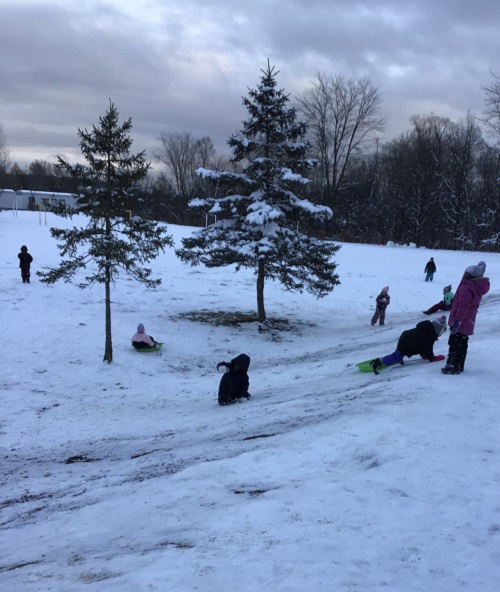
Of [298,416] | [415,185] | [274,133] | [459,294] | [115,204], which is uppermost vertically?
[415,185]

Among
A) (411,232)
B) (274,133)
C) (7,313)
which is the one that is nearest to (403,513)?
(274,133)

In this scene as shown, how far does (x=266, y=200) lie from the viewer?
16.1 meters

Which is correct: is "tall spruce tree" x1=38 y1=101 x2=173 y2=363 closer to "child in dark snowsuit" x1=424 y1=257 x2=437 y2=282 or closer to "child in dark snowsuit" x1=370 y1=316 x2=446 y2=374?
"child in dark snowsuit" x1=370 y1=316 x2=446 y2=374

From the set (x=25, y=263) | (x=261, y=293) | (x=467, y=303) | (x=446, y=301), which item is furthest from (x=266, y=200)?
(x=25, y=263)

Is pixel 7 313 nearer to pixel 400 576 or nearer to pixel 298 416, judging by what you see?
pixel 298 416

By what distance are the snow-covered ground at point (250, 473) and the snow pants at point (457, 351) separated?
0.30 m

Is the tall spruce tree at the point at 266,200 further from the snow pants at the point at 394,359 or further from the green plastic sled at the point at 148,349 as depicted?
the snow pants at the point at 394,359

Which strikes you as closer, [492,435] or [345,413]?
[492,435]

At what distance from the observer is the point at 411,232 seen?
58.1 m

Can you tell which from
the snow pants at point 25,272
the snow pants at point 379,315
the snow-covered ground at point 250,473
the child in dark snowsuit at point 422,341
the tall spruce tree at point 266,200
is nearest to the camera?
the snow-covered ground at point 250,473

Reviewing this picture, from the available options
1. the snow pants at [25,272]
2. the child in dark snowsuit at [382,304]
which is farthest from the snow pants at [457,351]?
the snow pants at [25,272]

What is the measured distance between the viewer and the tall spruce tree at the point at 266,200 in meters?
15.7

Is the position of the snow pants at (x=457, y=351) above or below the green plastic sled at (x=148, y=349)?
above

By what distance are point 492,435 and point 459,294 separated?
2.70 m
